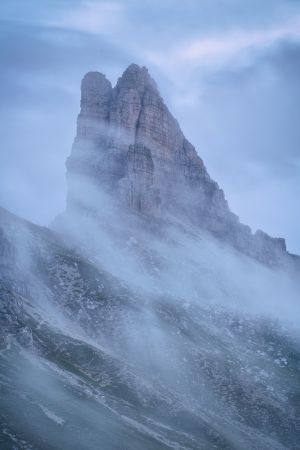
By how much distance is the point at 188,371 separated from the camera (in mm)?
78688

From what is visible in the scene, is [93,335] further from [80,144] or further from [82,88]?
[82,88]

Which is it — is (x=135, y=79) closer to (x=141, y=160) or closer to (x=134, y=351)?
(x=141, y=160)

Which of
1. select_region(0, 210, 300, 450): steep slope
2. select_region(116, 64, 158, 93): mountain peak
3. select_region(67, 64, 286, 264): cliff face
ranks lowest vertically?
select_region(0, 210, 300, 450): steep slope

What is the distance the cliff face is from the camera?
133 meters

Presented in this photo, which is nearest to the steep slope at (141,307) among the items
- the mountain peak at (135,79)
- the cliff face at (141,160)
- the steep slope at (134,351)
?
the steep slope at (134,351)

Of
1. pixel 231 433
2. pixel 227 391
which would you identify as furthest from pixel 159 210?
pixel 231 433

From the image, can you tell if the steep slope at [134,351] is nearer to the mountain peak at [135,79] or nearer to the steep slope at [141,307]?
the steep slope at [141,307]

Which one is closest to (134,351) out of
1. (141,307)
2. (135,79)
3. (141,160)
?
(141,307)

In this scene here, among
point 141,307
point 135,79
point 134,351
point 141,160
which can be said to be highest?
point 135,79

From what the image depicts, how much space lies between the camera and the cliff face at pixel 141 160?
133125 mm

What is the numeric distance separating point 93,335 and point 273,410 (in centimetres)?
2957

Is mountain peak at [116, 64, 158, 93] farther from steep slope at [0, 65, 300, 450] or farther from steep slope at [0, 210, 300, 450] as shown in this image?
steep slope at [0, 210, 300, 450]

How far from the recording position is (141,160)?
134 meters

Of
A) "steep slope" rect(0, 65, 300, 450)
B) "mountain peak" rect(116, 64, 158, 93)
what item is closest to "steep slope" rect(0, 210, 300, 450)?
"steep slope" rect(0, 65, 300, 450)
